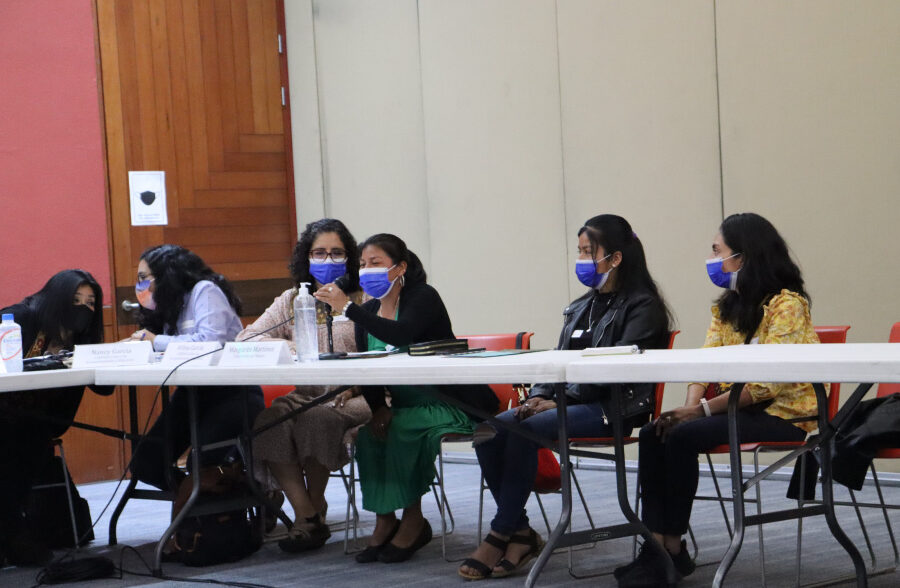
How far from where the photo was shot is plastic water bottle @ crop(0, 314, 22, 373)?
11.9 feet

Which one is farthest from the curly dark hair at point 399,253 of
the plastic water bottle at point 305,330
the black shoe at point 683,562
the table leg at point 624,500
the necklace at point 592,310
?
the black shoe at point 683,562

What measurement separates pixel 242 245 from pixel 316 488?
3.03 m

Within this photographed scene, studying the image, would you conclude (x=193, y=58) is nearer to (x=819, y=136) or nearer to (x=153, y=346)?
(x=153, y=346)

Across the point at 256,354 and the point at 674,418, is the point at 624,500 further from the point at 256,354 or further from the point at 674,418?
the point at 256,354

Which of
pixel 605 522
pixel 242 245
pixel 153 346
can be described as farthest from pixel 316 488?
Result: pixel 242 245

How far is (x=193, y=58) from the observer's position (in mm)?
6641

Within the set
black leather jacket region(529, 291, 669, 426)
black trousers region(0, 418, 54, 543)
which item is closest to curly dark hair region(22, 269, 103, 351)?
black trousers region(0, 418, 54, 543)

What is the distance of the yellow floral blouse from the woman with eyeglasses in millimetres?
1405

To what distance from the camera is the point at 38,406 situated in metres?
4.01

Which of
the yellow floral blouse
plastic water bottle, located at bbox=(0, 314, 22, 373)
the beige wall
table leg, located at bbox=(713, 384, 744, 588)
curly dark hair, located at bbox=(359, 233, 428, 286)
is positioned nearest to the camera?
table leg, located at bbox=(713, 384, 744, 588)

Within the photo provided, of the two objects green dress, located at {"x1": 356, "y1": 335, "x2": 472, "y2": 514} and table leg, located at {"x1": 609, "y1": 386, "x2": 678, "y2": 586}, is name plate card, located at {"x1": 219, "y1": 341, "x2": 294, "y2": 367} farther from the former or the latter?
table leg, located at {"x1": 609, "y1": 386, "x2": 678, "y2": 586}

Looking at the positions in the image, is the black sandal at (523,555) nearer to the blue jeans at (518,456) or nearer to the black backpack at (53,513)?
the blue jeans at (518,456)

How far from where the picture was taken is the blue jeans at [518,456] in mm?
3264

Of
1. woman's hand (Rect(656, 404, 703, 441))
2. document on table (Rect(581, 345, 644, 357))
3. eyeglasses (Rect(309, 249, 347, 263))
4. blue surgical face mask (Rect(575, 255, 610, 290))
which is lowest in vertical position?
woman's hand (Rect(656, 404, 703, 441))
